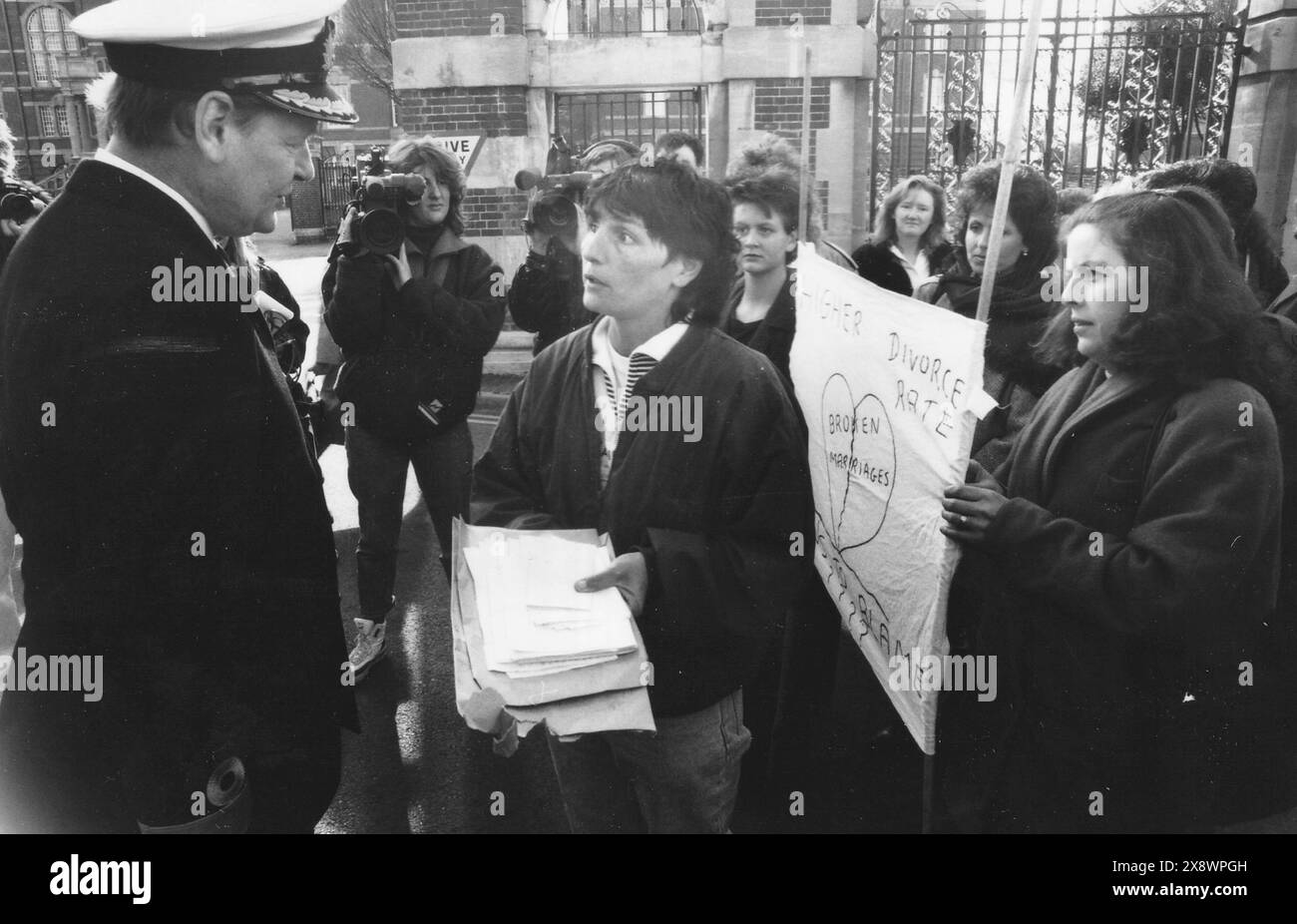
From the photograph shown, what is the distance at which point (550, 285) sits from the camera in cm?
365

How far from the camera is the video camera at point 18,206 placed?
3.31 m

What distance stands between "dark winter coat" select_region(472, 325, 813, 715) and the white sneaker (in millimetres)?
1854

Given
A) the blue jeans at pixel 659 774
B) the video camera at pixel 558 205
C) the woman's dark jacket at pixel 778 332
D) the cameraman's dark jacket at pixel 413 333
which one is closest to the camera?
the blue jeans at pixel 659 774

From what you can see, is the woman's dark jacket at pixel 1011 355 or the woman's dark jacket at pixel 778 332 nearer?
the woman's dark jacket at pixel 1011 355

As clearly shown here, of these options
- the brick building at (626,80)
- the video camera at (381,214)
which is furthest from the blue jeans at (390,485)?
the brick building at (626,80)

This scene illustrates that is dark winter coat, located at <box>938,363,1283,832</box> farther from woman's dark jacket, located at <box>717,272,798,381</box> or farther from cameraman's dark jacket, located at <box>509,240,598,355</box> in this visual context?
cameraman's dark jacket, located at <box>509,240,598,355</box>

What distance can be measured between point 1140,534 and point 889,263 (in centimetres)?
272

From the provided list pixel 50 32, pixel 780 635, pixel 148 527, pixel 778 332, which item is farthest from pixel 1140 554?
pixel 50 32

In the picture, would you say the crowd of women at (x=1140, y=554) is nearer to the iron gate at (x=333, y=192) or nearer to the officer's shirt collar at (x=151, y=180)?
the officer's shirt collar at (x=151, y=180)

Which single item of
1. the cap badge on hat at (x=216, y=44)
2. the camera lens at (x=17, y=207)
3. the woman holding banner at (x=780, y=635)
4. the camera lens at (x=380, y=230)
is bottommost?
the woman holding banner at (x=780, y=635)

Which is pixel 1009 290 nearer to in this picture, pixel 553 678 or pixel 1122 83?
pixel 553 678

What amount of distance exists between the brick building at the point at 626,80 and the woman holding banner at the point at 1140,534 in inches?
248

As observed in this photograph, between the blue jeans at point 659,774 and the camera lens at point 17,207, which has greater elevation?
the camera lens at point 17,207
